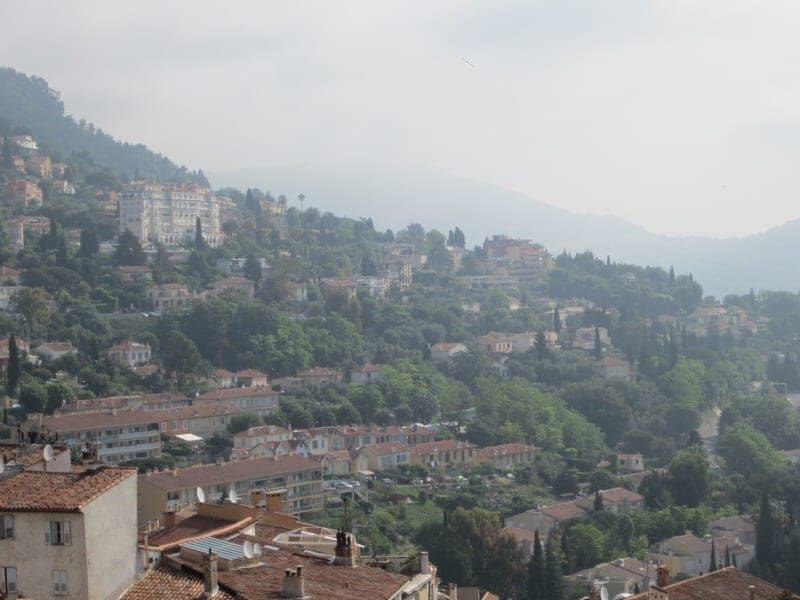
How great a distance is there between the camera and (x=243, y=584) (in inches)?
457

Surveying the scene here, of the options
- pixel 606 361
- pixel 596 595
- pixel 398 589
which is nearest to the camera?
pixel 398 589

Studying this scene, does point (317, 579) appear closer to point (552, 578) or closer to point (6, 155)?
point (552, 578)

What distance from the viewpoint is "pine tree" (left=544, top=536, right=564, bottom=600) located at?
130 feet

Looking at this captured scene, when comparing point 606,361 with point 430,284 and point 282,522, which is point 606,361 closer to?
point 430,284

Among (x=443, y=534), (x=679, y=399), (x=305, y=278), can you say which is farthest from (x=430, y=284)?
(x=443, y=534)

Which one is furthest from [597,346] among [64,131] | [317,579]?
[64,131]

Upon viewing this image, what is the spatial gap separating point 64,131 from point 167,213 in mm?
76266

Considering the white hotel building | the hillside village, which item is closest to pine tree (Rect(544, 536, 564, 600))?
the hillside village

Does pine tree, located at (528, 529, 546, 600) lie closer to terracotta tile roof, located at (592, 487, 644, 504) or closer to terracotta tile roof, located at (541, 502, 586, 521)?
terracotta tile roof, located at (541, 502, 586, 521)

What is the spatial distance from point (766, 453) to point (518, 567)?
85.3ft

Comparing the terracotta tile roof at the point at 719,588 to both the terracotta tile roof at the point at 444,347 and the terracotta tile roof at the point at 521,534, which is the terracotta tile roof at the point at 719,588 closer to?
the terracotta tile roof at the point at 521,534

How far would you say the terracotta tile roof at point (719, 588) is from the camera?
58.2 feet

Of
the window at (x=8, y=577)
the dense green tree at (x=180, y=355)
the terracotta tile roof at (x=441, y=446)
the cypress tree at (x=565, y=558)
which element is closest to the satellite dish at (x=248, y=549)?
the window at (x=8, y=577)

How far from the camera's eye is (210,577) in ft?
→ 36.0
